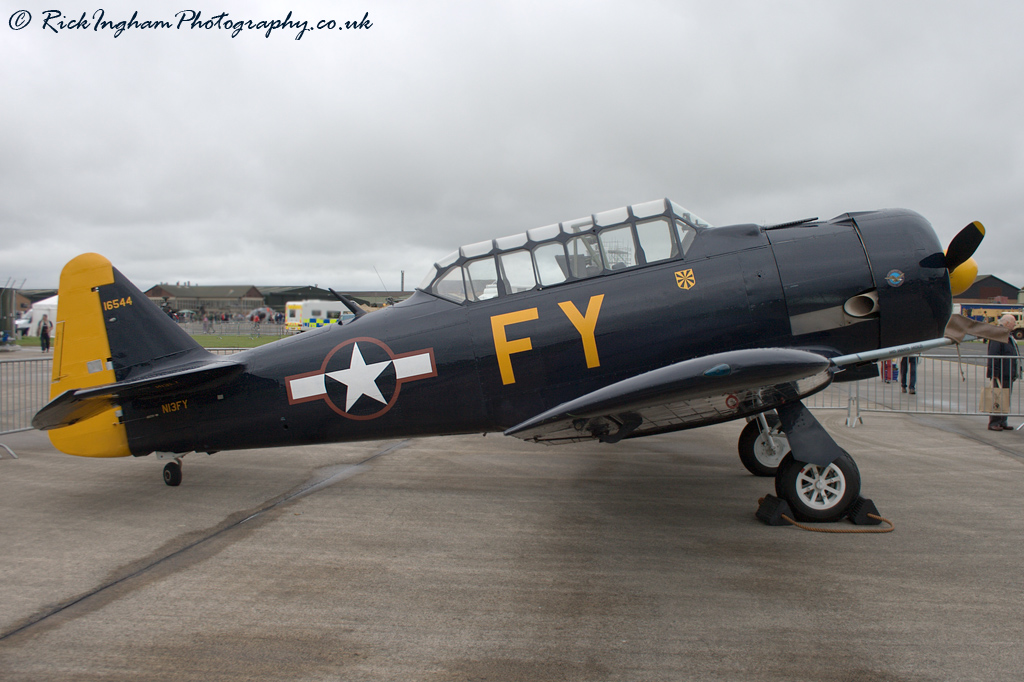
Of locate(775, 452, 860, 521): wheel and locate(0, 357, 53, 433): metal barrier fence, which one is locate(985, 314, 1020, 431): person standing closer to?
locate(775, 452, 860, 521): wheel

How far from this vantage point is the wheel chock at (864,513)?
4410mm

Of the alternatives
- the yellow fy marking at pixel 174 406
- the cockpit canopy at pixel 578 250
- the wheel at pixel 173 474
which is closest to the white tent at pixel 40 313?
the wheel at pixel 173 474

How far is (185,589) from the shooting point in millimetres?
3510

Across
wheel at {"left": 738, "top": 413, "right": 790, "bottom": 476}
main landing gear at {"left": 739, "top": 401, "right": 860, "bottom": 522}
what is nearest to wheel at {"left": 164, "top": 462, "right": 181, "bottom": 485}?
main landing gear at {"left": 739, "top": 401, "right": 860, "bottom": 522}

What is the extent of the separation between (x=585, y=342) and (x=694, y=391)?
1.22m

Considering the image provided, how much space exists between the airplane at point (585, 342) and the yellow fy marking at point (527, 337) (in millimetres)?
12

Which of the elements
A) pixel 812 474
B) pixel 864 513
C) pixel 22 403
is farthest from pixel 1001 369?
pixel 22 403

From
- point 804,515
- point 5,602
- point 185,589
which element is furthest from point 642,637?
point 5,602

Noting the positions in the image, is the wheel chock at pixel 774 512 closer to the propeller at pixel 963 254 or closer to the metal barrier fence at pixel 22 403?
the propeller at pixel 963 254

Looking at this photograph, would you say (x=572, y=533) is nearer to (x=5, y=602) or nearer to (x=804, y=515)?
(x=804, y=515)

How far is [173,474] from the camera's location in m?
5.79

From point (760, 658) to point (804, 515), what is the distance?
2.08 meters

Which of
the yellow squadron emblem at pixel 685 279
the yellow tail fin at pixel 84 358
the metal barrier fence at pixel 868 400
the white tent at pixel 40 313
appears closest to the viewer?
the yellow squadron emblem at pixel 685 279

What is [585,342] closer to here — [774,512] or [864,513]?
[774,512]
